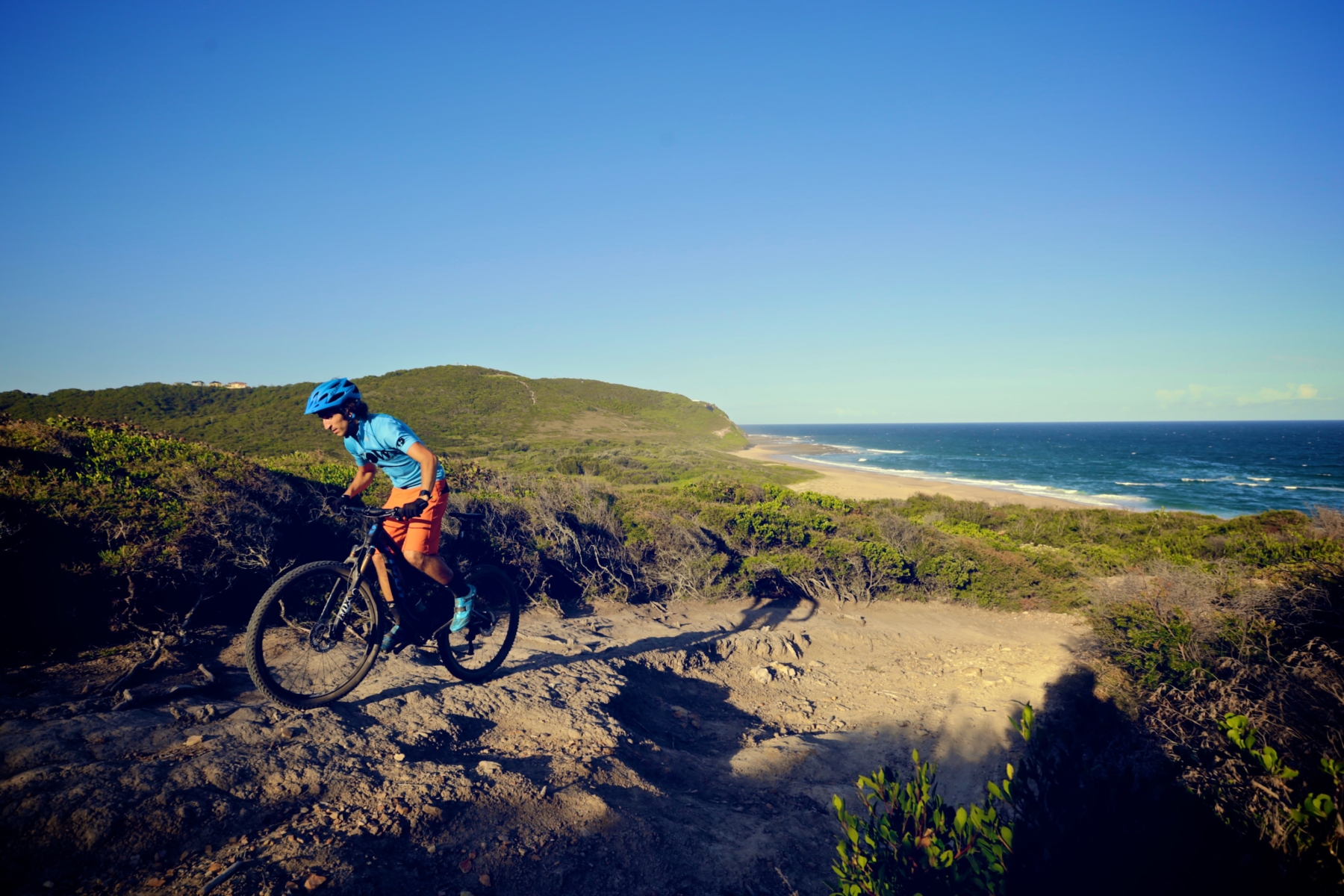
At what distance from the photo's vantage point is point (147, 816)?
2643 mm

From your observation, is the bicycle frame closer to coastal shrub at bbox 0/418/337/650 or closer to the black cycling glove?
the black cycling glove

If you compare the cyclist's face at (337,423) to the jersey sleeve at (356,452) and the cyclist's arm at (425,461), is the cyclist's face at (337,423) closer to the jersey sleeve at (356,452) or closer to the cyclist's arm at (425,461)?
the jersey sleeve at (356,452)

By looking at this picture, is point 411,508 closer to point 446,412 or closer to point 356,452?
point 356,452

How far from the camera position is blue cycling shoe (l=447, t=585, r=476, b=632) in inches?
187

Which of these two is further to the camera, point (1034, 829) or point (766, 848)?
point (766, 848)

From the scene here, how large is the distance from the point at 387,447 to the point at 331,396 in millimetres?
502

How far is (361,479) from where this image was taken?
431cm

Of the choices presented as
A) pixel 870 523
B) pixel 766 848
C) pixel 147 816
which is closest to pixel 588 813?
pixel 766 848

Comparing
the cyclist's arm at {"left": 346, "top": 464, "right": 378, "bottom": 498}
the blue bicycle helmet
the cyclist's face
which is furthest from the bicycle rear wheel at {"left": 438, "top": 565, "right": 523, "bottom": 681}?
the blue bicycle helmet

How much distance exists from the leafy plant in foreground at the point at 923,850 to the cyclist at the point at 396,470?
10.7ft

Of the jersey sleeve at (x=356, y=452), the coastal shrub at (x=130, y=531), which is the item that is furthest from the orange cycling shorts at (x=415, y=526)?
the coastal shrub at (x=130, y=531)

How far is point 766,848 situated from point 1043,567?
8.89 metres

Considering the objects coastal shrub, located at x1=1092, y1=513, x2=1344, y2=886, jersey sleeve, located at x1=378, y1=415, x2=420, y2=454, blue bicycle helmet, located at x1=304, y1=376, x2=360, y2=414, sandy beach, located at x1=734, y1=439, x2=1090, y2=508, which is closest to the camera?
coastal shrub, located at x1=1092, y1=513, x2=1344, y2=886

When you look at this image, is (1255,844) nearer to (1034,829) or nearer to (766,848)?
(1034,829)
